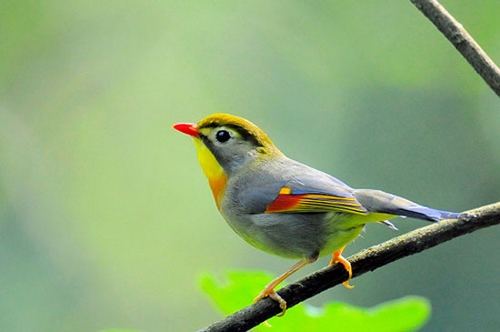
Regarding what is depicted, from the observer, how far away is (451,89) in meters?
7.77

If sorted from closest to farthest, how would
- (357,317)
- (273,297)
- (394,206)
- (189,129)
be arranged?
(357,317), (273,297), (394,206), (189,129)

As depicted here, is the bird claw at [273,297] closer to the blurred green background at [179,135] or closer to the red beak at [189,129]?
the red beak at [189,129]

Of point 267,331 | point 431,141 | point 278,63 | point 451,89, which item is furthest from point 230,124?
point 278,63

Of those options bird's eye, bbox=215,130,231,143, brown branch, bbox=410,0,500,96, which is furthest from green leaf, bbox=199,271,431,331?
bird's eye, bbox=215,130,231,143

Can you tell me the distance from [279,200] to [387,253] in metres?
0.66

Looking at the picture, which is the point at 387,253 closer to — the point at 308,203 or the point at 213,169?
the point at 308,203

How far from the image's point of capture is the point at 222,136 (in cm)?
335

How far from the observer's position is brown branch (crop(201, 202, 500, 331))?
7.93 feet

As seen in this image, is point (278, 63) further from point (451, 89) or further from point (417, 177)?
point (417, 177)

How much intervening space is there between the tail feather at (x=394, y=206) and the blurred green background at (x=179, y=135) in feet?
11.5

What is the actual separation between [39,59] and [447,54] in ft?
14.6

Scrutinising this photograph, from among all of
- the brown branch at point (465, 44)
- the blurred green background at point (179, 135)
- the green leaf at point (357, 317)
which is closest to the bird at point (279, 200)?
the green leaf at point (357, 317)

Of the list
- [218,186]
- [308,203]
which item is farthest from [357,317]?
[218,186]

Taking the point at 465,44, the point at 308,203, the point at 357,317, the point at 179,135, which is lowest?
the point at 357,317
